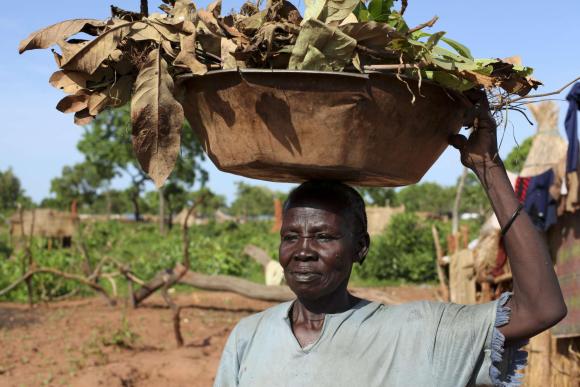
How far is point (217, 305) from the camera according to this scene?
11.5m

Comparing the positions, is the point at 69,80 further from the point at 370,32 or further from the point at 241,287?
the point at 241,287

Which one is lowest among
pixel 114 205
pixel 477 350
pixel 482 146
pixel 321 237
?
pixel 477 350

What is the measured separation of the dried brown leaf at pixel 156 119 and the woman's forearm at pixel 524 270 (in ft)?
2.73

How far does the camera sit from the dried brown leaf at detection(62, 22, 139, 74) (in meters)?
1.64

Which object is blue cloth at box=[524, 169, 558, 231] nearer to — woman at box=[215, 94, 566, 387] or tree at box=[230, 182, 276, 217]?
woman at box=[215, 94, 566, 387]

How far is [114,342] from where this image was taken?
A: 25.4 feet

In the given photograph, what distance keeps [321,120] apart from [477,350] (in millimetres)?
751

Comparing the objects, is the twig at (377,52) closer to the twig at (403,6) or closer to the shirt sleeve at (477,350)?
the twig at (403,6)

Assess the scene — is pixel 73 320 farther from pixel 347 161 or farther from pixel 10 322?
pixel 347 161

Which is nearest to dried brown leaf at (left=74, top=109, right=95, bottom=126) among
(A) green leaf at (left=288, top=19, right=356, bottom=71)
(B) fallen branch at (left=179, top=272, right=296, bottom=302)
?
(A) green leaf at (left=288, top=19, right=356, bottom=71)

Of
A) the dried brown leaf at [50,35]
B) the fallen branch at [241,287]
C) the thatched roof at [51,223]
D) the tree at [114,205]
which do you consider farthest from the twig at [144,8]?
the tree at [114,205]

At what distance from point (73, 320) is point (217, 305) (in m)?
2.51

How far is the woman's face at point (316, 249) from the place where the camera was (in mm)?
1960

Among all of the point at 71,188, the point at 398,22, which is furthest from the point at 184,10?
the point at 71,188
